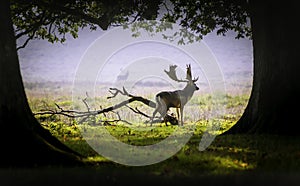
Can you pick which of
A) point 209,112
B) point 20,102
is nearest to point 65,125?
point 20,102

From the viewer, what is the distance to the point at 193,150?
2.78 meters

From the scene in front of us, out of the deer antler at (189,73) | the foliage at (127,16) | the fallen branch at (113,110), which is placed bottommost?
the fallen branch at (113,110)

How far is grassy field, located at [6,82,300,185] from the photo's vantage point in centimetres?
269

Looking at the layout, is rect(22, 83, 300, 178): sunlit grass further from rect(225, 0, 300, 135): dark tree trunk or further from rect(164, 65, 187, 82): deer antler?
rect(164, 65, 187, 82): deer antler

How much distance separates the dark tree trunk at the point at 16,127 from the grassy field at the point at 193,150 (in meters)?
0.08

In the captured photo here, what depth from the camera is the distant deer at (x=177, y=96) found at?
9.57 feet

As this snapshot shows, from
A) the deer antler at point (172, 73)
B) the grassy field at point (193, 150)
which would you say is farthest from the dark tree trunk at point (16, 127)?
the deer antler at point (172, 73)

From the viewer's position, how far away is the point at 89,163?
274cm

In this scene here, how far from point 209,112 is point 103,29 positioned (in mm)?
935

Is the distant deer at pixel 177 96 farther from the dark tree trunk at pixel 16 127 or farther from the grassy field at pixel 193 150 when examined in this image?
the dark tree trunk at pixel 16 127

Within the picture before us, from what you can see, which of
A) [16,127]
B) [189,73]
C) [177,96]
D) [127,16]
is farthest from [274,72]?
[16,127]

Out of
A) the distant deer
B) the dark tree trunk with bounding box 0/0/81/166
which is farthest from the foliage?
the distant deer

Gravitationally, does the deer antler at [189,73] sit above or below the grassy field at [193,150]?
above

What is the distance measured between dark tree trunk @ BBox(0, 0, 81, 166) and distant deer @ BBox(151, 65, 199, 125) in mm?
672
